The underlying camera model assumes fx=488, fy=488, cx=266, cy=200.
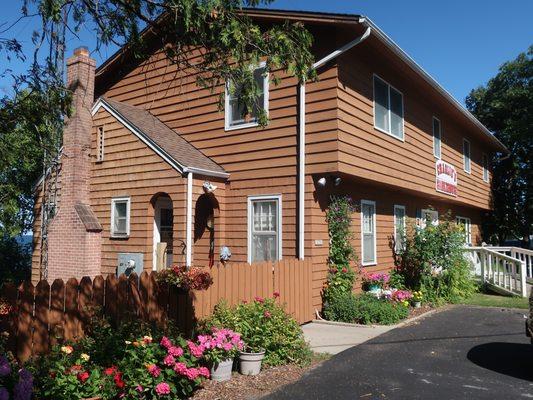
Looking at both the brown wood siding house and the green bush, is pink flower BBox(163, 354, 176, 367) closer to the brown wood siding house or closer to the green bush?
the brown wood siding house

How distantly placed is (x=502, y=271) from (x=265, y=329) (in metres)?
11.2

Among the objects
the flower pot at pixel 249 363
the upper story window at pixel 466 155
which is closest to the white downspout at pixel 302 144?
the flower pot at pixel 249 363

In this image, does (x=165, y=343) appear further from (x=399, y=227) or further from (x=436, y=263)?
(x=399, y=227)

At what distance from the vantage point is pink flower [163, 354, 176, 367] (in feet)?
16.6

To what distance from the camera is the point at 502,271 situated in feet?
49.5

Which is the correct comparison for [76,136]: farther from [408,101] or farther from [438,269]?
[438,269]

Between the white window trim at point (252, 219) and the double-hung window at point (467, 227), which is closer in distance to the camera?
the white window trim at point (252, 219)

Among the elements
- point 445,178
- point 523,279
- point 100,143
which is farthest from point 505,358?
point 100,143

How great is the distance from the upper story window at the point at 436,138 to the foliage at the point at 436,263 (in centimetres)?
388

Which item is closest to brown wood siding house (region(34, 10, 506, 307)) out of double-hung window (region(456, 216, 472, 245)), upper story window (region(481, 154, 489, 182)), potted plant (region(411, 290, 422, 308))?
potted plant (region(411, 290, 422, 308))

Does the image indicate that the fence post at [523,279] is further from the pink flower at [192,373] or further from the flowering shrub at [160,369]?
the pink flower at [192,373]

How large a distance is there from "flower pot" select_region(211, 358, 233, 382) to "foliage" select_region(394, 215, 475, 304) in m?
7.91

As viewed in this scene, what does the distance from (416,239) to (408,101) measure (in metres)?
4.02

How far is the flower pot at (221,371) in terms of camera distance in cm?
591
